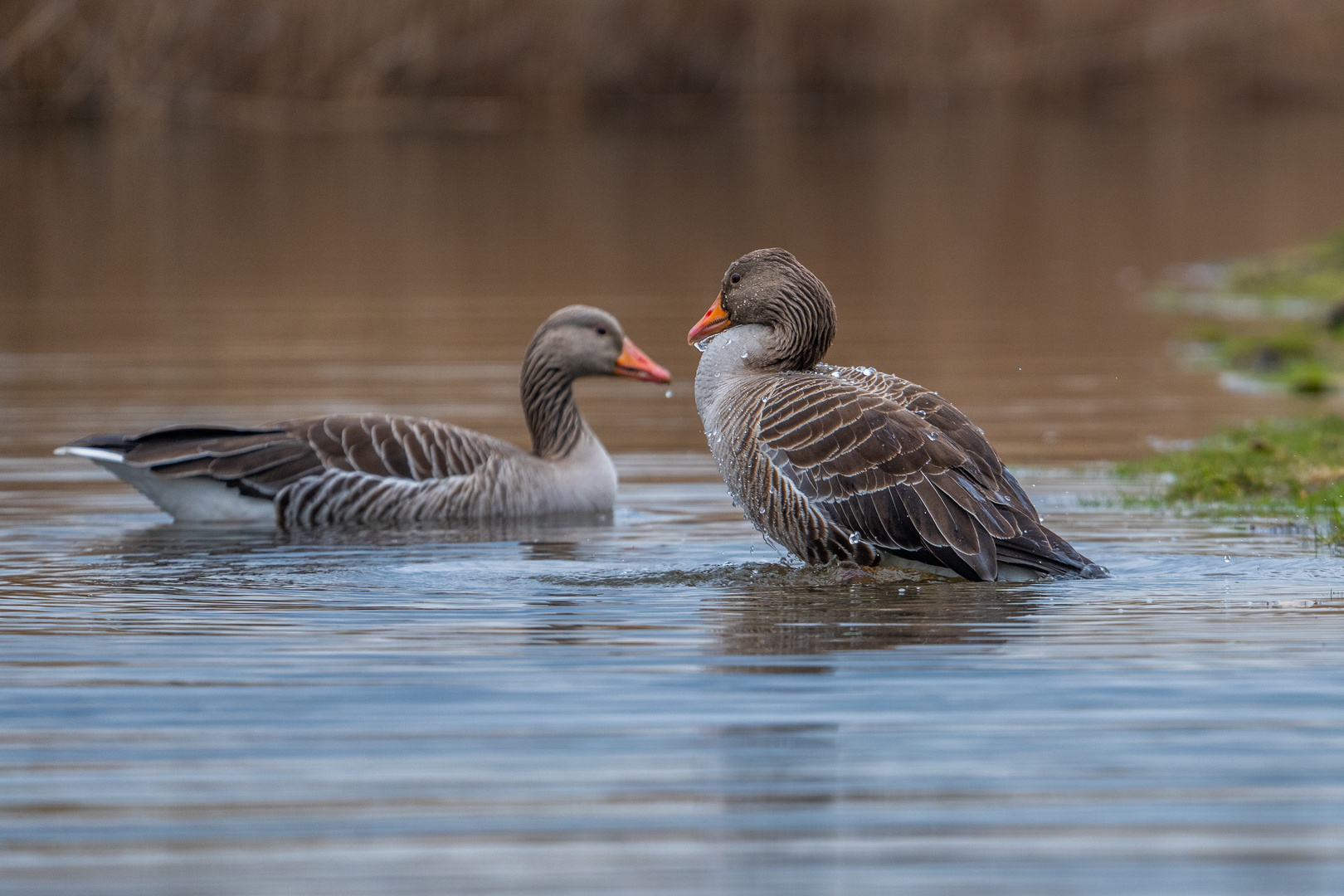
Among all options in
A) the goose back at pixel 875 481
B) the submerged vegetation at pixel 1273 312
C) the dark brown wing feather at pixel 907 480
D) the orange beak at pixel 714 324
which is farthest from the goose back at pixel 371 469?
the submerged vegetation at pixel 1273 312

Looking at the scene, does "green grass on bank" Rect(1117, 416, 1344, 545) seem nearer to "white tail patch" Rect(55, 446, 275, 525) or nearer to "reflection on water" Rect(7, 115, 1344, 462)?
"reflection on water" Rect(7, 115, 1344, 462)

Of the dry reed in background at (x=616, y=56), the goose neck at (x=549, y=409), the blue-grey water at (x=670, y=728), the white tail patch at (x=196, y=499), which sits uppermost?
the dry reed in background at (x=616, y=56)

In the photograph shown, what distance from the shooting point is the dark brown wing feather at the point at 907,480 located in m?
8.09

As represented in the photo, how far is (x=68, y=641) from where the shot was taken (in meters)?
7.14

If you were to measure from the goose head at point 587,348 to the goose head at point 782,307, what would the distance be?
2.78m

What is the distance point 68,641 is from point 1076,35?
40.4 metres

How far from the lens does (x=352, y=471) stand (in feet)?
36.1

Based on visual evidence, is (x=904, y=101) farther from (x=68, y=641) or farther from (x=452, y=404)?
(x=68, y=641)

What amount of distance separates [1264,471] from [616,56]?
31824 millimetres

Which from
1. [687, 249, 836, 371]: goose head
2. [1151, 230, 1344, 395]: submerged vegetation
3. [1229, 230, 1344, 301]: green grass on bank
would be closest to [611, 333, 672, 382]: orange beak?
[687, 249, 836, 371]: goose head

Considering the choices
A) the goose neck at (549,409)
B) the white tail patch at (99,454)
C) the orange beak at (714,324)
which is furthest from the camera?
the goose neck at (549,409)

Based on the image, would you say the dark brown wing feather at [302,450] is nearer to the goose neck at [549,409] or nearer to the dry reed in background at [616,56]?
the goose neck at [549,409]

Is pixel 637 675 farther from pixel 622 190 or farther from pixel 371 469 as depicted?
pixel 622 190

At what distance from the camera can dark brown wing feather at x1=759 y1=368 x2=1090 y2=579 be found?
8.09 meters
